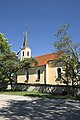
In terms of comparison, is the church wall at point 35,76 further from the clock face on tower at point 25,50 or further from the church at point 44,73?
the clock face on tower at point 25,50

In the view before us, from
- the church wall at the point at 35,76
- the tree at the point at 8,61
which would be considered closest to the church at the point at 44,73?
the church wall at the point at 35,76

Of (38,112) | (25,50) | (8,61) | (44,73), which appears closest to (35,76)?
(44,73)

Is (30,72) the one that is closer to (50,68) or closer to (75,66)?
(50,68)

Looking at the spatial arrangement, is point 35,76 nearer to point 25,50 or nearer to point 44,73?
point 44,73

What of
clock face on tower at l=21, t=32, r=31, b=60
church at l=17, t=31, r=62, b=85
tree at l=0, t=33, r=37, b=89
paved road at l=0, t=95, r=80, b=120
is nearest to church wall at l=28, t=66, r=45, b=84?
church at l=17, t=31, r=62, b=85

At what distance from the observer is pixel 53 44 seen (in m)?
27.7

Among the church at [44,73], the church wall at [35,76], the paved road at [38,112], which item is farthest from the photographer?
the church wall at [35,76]

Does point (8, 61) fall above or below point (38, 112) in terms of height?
above

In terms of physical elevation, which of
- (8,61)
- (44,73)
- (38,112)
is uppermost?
(8,61)

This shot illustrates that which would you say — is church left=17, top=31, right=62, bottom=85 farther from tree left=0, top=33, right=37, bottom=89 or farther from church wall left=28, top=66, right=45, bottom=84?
tree left=0, top=33, right=37, bottom=89

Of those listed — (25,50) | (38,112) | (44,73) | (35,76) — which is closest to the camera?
(38,112)

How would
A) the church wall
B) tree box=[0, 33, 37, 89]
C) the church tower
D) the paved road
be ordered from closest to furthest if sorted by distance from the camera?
the paved road
tree box=[0, 33, 37, 89]
the church wall
the church tower

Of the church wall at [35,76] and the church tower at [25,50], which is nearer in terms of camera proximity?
Result: the church wall at [35,76]

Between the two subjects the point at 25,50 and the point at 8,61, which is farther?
the point at 25,50
